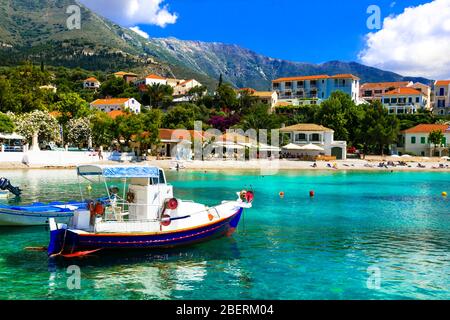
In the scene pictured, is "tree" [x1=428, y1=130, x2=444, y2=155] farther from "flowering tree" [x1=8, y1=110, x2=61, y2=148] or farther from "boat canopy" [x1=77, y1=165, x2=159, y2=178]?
"boat canopy" [x1=77, y1=165, x2=159, y2=178]

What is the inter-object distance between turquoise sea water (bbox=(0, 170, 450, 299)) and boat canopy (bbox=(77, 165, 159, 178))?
304cm

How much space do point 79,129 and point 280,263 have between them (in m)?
54.2

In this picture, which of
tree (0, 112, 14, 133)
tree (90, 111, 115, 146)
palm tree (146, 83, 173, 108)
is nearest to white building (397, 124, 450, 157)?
tree (90, 111, 115, 146)

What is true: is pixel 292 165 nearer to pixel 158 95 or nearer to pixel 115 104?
pixel 115 104

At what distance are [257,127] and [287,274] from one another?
6373 cm

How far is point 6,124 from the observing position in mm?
52625

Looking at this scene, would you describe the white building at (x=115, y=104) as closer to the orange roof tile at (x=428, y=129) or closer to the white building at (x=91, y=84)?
the white building at (x=91, y=84)

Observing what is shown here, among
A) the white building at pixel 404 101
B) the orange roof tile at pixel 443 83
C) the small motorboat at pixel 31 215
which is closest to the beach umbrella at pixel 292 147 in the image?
the small motorboat at pixel 31 215

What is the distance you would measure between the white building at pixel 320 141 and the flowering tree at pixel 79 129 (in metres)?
33.3

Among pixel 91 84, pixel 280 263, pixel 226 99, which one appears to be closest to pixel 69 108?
pixel 226 99

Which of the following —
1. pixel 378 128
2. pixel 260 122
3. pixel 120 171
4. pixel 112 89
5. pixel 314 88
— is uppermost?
pixel 112 89
